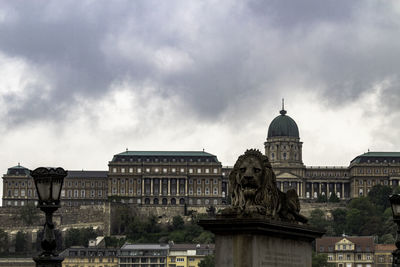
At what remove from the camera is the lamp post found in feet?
71.0

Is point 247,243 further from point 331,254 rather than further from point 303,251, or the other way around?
point 331,254

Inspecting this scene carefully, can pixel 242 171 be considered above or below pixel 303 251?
above

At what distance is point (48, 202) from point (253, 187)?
16.0 feet

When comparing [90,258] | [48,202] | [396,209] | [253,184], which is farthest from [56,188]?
[90,258]

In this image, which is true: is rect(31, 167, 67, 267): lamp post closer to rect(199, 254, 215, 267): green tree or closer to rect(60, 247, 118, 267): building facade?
rect(199, 254, 215, 267): green tree

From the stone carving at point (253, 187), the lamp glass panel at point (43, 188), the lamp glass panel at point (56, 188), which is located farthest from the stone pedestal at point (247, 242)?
the lamp glass panel at point (43, 188)

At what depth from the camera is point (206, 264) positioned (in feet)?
529

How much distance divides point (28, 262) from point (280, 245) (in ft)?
554

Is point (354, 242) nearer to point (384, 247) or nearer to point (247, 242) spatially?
point (384, 247)

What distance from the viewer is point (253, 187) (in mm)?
24656

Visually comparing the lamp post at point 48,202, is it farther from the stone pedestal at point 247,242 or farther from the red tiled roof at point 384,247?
the red tiled roof at point 384,247

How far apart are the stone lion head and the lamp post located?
414 centimetres

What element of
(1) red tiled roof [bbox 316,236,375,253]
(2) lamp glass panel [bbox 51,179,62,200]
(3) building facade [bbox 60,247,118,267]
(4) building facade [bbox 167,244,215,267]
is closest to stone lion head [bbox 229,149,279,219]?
(2) lamp glass panel [bbox 51,179,62,200]

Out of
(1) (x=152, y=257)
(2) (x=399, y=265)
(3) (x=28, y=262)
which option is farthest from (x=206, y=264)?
(2) (x=399, y=265)
